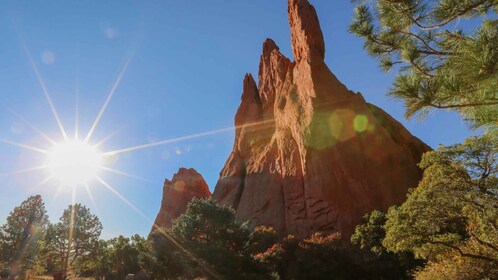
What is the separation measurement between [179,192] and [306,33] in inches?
1389

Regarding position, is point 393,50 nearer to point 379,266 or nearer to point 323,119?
point 379,266

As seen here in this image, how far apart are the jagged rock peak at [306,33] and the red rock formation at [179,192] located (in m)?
30.7

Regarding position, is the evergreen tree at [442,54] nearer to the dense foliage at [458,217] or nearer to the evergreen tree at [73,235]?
the dense foliage at [458,217]

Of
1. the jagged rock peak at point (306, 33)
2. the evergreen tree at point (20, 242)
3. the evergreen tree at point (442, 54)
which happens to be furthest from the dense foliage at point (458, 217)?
the evergreen tree at point (20, 242)

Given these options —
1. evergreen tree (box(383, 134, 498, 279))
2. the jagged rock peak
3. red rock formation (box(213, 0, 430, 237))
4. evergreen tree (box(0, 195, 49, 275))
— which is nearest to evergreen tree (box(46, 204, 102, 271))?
evergreen tree (box(0, 195, 49, 275))

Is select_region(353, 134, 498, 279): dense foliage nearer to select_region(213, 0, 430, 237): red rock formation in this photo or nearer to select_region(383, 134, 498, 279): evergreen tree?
select_region(383, 134, 498, 279): evergreen tree

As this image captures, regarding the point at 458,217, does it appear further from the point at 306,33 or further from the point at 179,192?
the point at 179,192

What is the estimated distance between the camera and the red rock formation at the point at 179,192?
180ft

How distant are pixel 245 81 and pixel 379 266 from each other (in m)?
41.6

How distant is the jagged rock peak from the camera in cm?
4012

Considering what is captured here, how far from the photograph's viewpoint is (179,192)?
5756 centimetres

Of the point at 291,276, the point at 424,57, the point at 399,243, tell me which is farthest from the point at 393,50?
the point at 291,276

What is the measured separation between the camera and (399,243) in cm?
1287

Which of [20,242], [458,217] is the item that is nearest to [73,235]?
[20,242]
